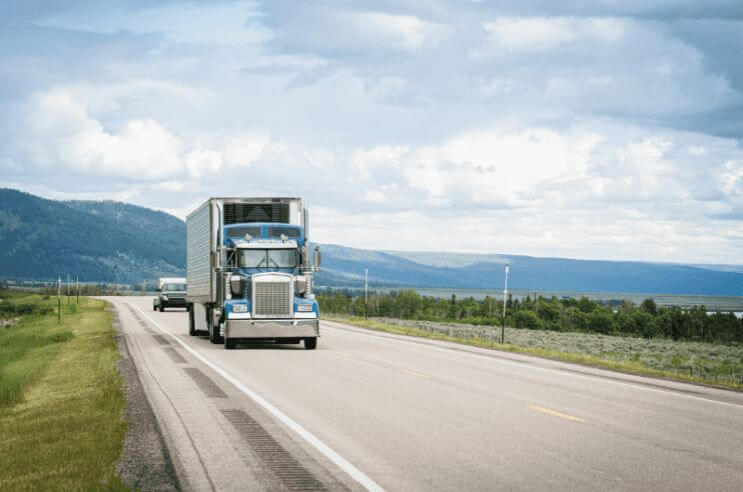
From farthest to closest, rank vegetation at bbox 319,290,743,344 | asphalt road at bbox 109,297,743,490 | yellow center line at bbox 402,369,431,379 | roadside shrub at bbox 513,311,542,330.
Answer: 1. vegetation at bbox 319,290,743,344
2. roadside shrub at bbox 513,311,542,330
3. yellow center line at bbox 402,369,431,379
4. asphalt road at bbox 109,297,743,490

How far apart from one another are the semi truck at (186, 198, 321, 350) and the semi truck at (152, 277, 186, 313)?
3182 cm

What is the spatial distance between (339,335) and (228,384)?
61.8 ft

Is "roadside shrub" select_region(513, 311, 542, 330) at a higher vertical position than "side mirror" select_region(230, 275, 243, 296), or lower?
lower

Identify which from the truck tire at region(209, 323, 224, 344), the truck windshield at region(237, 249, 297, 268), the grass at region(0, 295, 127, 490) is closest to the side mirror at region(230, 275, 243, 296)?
the truck windshield at region(237, 249, 297, 268)

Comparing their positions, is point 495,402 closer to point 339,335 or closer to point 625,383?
point 625,383

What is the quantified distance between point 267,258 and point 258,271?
0.49 m

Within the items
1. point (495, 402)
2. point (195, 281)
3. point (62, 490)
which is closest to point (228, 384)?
point (495, 402)

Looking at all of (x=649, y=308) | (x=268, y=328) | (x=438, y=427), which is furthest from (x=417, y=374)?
(x=649, y=308)

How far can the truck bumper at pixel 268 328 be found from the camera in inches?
1043

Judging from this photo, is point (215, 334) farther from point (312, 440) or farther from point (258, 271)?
point (312, 440)

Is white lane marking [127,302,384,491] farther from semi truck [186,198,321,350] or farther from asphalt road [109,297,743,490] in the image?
semi truck [186,198,321,350]

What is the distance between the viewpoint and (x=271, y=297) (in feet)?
87.2

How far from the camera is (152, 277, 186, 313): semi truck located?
203ft

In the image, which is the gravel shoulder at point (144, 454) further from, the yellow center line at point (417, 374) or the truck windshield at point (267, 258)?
the truck windshield at point (267, 258)
